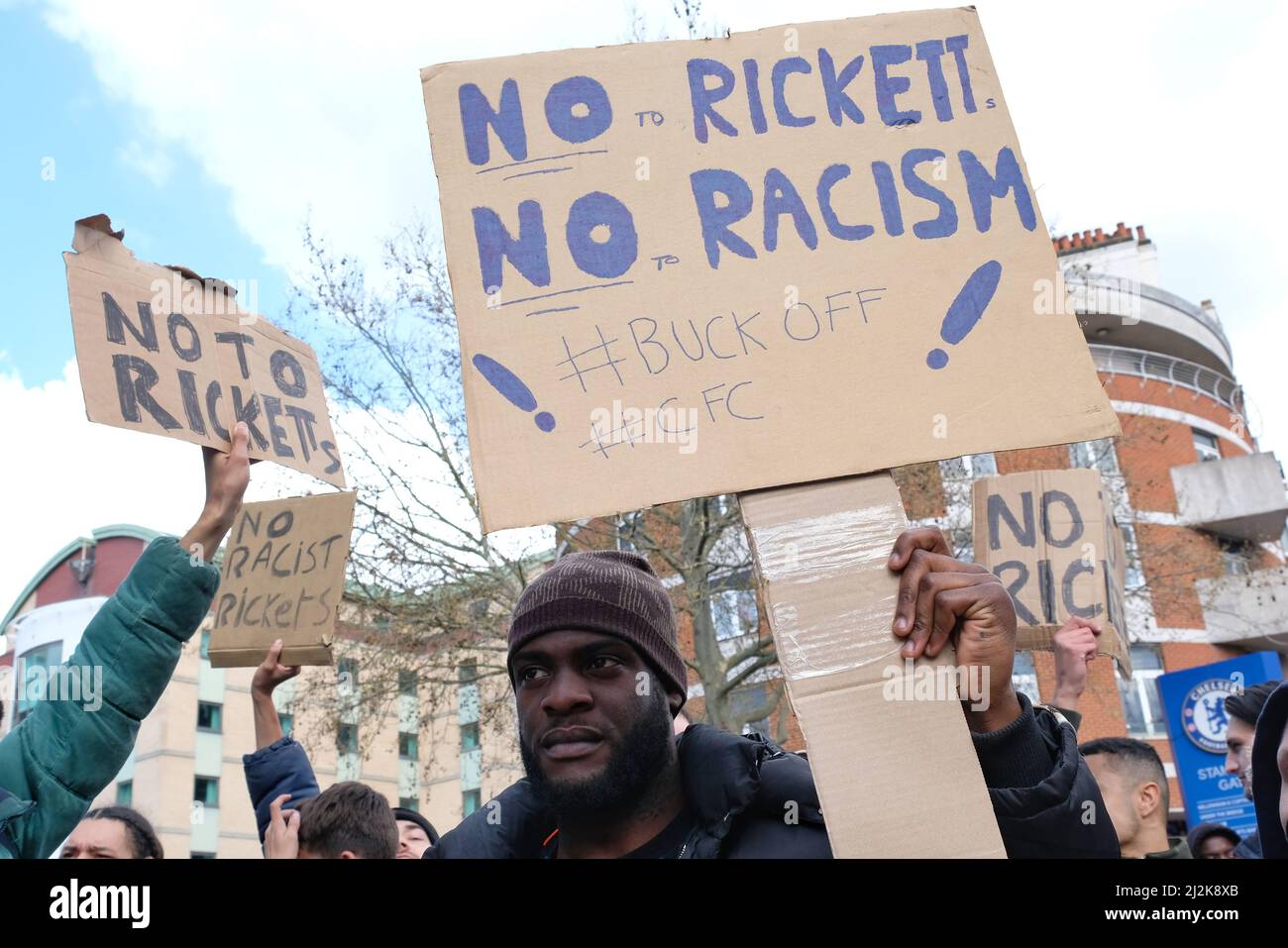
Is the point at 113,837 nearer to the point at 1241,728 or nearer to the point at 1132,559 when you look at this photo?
the point at 1241,728

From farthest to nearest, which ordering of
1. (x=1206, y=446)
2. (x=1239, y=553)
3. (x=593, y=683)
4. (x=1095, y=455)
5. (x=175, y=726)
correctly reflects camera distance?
(x=175, y=726) < (x=1206, y=446) < (x=1239, y=553) < (x=1095, y=455) < (x=593, y=683)

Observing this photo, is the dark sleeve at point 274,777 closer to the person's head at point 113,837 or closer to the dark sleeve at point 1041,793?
the person's head at point 113,837

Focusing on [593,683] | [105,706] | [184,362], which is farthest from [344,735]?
[593,683]

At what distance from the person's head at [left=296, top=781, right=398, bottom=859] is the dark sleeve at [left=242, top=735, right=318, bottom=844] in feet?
0.71

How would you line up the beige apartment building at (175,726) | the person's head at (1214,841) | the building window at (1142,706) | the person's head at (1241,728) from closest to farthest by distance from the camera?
the person's head at (1241,728), the person's head at (1214,841), the building window at (1142,706), the beige apartment building at (175,726)

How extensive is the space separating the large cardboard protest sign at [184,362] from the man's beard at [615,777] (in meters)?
1.21

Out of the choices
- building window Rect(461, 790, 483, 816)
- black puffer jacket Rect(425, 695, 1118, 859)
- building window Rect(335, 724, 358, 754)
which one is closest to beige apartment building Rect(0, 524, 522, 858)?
building window Rect(461, 790, 483, 816)

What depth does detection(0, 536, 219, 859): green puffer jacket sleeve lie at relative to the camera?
210 cm

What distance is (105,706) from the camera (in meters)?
2.20

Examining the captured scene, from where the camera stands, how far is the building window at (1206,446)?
1101 inches

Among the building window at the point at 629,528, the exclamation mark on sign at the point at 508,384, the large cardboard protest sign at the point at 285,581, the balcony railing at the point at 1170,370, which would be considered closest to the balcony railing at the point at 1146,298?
the balcony railing at the point at 1170,370

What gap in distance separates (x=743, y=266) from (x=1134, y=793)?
3136 mm

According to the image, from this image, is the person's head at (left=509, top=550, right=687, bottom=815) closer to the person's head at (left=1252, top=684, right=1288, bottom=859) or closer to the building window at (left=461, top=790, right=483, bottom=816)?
the person's head at (left=1252, top=684, right=1288, bottom=859)
